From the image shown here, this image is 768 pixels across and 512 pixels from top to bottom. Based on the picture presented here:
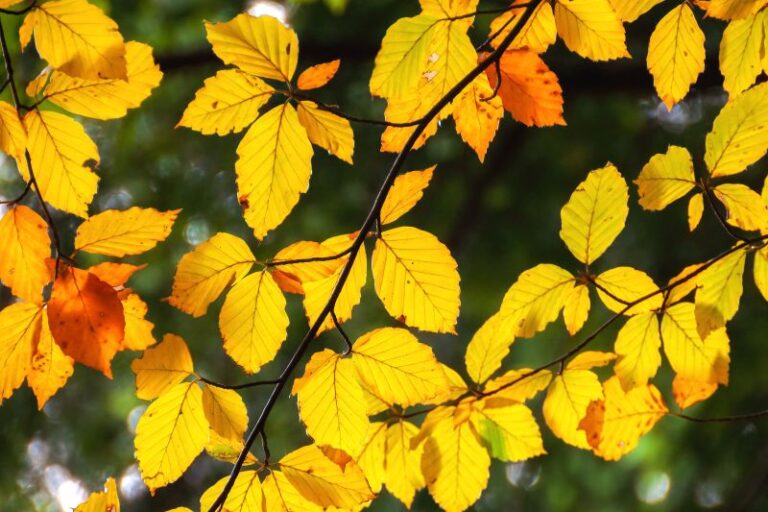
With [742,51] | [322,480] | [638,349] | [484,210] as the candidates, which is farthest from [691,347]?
[484,210]

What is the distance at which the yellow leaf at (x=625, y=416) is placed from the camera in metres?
0.80

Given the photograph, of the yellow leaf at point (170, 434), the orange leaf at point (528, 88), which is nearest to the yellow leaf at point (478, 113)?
the orange leaf at point (528, 88)

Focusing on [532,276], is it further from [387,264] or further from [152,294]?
[152,294]

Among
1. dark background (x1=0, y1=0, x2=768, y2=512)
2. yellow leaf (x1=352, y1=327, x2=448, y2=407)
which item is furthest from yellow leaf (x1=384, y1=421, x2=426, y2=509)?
dark background (x1=0, y1=0, x2=768, y2=512)

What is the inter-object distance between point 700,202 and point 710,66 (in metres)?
1.16

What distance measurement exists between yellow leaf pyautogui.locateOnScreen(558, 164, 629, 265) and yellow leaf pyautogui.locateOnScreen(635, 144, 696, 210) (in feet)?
0.07

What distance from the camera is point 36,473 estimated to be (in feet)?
8.94

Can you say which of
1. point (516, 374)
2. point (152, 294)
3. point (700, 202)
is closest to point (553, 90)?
point (700, 202)

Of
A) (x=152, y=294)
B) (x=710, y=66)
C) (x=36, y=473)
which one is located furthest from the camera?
(x=36, y=473)

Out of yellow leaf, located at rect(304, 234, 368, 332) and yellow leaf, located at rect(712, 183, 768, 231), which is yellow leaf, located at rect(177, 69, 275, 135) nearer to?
yellow leaf, located at rect(304, 234, 368, 332)

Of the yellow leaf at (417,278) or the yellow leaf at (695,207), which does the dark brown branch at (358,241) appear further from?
the yellow leaf at (695,207)

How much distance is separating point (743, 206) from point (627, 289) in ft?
0.39

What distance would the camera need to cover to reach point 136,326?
0.72m

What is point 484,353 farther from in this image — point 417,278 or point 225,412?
point 225,412
